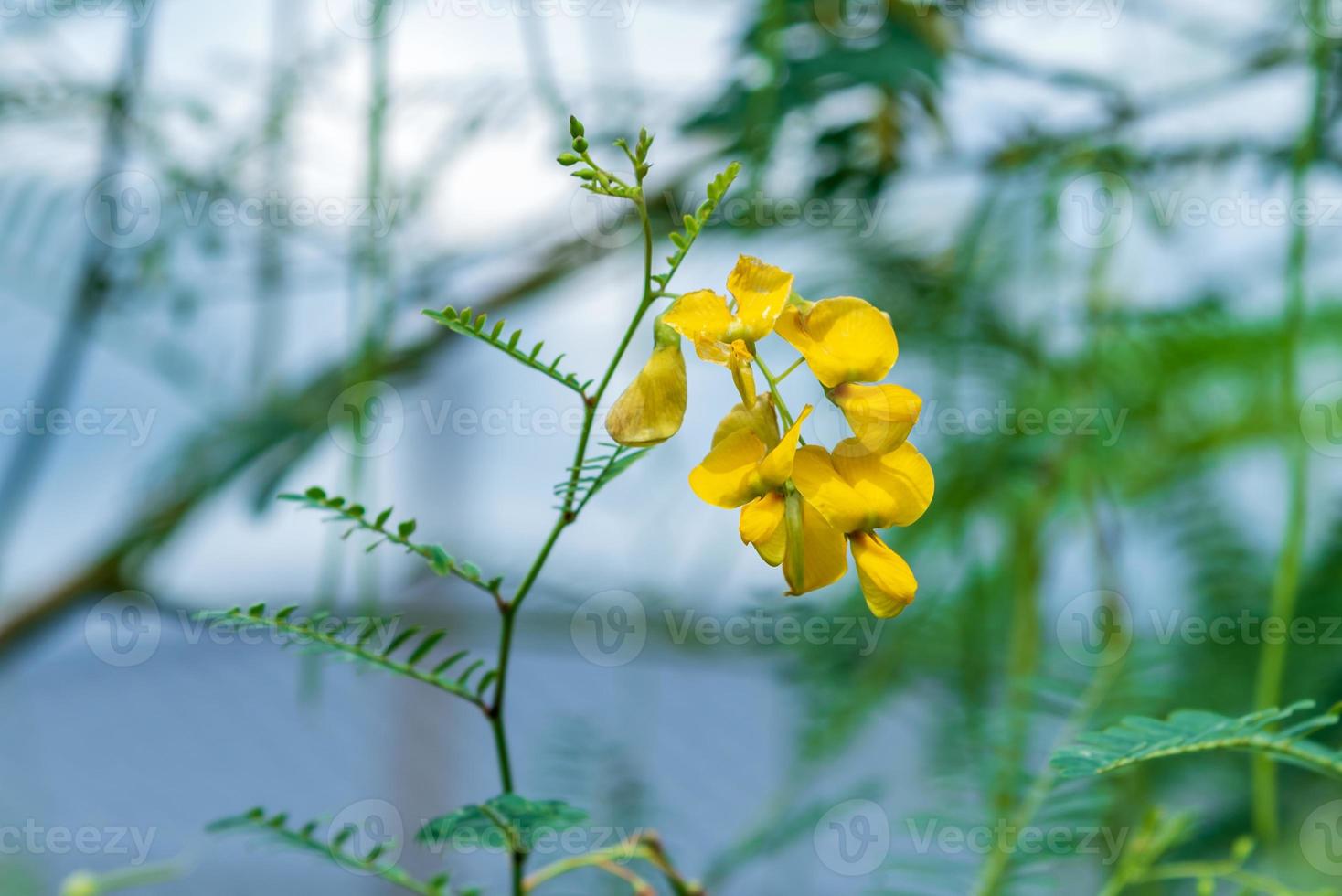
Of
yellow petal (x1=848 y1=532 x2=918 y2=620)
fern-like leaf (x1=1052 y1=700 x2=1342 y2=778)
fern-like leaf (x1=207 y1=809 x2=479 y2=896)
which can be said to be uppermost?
yellow petal (x1=848 y1=532 x2=918 y2=620)

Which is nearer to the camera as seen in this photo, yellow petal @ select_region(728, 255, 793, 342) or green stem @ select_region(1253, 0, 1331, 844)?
yellow petal @ select_region(728, 255, 793, 342)

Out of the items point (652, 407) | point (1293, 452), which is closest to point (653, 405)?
point (652, 407)

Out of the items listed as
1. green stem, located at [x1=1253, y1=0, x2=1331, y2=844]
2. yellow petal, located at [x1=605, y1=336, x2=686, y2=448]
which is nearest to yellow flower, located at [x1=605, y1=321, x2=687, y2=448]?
yellow petal, located at [x1=605, y1=336, x2=686, y2=448]

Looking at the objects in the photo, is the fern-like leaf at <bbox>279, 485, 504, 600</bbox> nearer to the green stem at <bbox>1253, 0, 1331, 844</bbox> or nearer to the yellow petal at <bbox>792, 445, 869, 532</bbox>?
the yellow petal at <bbox>792, 445, 869, 532</bbox>

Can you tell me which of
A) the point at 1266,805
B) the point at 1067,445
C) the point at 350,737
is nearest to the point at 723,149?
the point at 1067,445

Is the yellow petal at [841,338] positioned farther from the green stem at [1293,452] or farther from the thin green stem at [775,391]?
the green stem at [1293,452]

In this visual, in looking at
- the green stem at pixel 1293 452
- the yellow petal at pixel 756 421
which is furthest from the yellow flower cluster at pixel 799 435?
the green stem at pixel 1293 452

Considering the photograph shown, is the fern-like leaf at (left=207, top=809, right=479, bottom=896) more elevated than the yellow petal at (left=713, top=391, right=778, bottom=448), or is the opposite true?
the yellow petal at (left=713, top=391, right=778, bottom=448)
